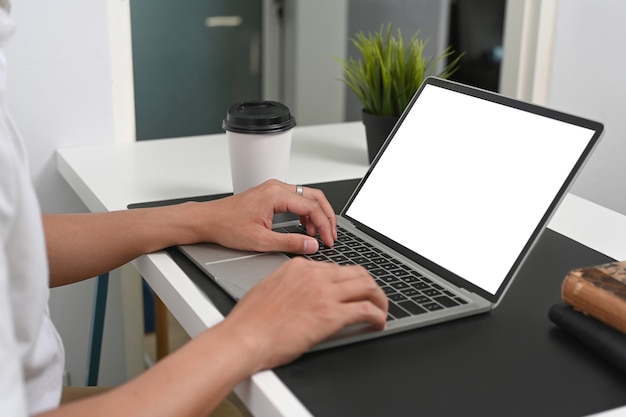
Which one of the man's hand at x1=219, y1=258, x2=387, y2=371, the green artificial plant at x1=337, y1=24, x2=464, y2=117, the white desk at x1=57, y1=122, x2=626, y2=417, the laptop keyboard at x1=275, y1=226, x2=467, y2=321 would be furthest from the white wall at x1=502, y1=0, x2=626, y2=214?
the man's hand at x1=219, y1=258, x2=387, y2=371

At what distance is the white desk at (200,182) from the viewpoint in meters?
0.77

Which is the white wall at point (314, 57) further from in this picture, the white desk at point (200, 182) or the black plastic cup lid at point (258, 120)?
the black plastic cup lid at point (258, 120)

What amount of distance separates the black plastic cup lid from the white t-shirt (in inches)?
16.9

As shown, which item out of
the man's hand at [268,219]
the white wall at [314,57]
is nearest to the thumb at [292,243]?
the man's hand at [268,219]

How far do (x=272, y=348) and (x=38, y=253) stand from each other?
0.69ft

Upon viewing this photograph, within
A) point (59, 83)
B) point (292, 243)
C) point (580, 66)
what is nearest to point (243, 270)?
point (292, 243)

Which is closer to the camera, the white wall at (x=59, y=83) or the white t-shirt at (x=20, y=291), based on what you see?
the white t-shirt at (x=20, y=291)

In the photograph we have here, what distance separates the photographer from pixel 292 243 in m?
0.90

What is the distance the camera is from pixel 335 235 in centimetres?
95

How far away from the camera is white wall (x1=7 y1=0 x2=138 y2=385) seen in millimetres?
1437

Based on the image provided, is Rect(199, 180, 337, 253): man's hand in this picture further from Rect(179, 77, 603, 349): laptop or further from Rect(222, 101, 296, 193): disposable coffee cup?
Rect(222, 101, 296, 193): disposable coffee cup

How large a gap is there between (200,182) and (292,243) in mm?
409

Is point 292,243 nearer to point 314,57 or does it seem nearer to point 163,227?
point 163,227

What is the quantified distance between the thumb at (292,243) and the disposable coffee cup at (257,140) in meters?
0.25
